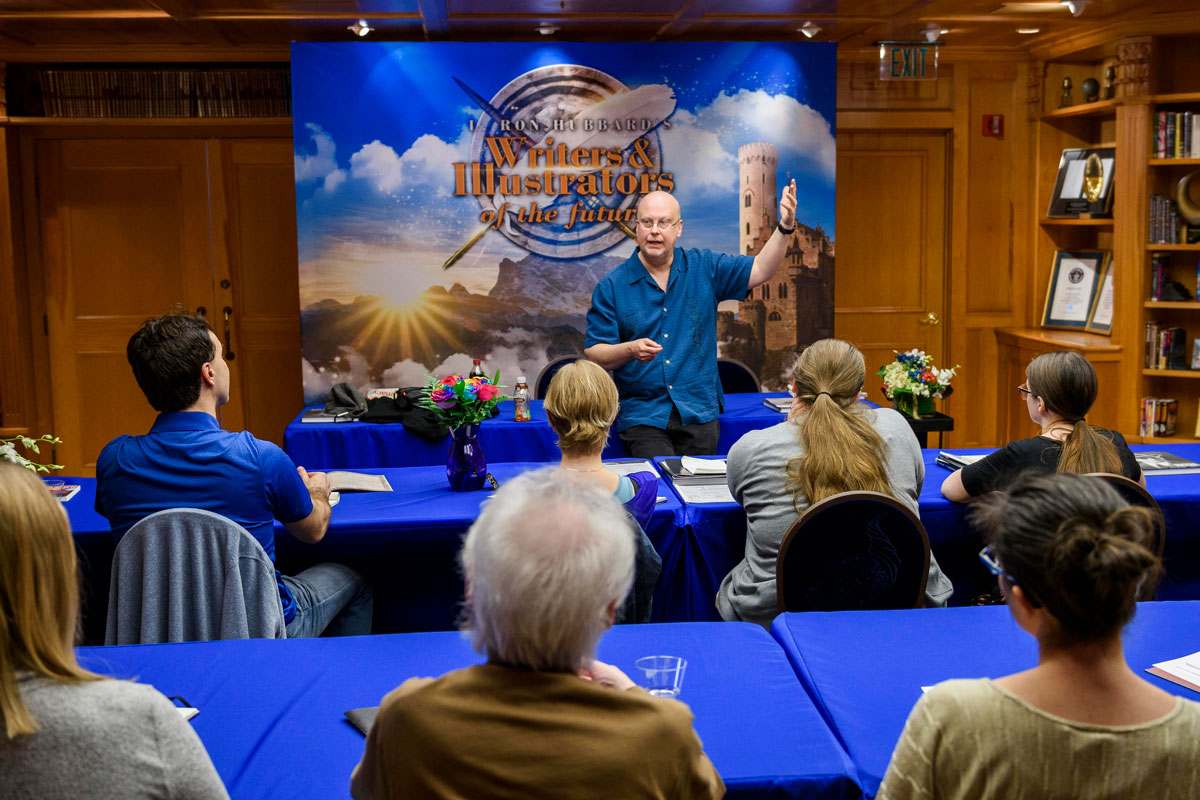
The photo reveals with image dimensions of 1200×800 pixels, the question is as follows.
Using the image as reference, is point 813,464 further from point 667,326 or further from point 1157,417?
point 1157,417

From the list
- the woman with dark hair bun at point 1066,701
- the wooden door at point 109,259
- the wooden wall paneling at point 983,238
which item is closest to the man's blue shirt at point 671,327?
the wooden wall paneling at point 983,238

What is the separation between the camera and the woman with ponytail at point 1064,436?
3119 mm

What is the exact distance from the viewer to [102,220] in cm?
738

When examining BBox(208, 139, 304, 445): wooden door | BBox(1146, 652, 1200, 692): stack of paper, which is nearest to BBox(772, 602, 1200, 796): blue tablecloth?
BBox(1146, 652, 1200, 692): stack of paper

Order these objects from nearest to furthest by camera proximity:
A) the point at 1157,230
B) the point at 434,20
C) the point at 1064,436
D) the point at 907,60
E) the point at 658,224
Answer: the point at 1064,436 < the point at 658,224 < the point at 907,60 < the point at 434,20 < the point at 1157,230

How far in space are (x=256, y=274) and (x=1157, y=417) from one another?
19.2 feet

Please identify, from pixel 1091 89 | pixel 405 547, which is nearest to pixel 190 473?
pixel 405 547

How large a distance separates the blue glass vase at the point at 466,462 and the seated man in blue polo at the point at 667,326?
1167mm

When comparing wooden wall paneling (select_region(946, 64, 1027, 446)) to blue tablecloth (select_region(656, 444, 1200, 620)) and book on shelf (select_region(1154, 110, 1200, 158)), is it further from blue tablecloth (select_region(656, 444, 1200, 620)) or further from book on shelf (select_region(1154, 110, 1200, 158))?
blue tablecloth (select_region(656, 444, 1200, 620))

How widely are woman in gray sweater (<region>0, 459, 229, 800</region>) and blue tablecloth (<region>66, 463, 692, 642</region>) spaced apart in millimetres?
1884

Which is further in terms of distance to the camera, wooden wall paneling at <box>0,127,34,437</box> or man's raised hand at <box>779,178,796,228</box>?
wooden wall paneling at <box>0,127,34,437</box>

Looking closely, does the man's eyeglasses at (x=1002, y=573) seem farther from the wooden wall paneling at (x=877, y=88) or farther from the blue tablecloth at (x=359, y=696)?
the wooden wall paneling at (x=877, y=88)

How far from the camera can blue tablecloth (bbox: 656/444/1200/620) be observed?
3.44 m

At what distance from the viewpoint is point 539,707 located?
1.31 m
